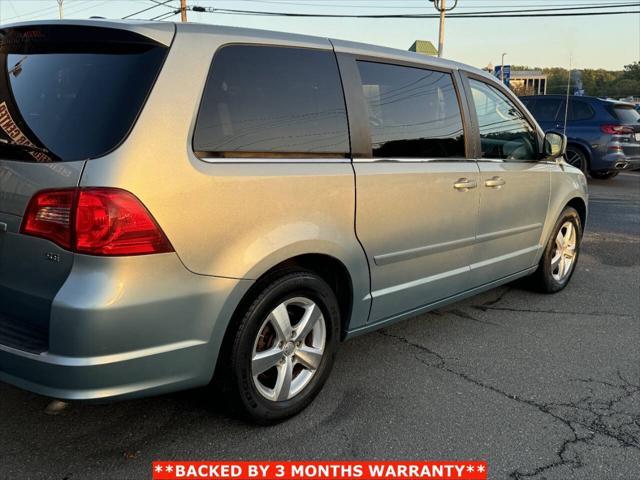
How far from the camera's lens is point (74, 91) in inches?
90.7

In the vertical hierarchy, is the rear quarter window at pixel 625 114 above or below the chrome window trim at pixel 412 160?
above

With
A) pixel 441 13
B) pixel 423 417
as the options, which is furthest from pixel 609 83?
pixel 423 417

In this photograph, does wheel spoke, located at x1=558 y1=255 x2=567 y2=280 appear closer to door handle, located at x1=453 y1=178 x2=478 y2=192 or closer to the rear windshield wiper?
door handle, located at x1=453 y1=178 x2=478 y2=192

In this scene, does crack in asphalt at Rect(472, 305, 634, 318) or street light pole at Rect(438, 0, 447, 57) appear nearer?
crack in asphalt at Rect(472, 305, 634, 318)

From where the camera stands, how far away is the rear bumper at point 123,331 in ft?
6.86

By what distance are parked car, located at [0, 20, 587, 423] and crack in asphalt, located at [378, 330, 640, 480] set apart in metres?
0.85

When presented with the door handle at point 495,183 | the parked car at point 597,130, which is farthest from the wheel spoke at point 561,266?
the parked car at point 597,130

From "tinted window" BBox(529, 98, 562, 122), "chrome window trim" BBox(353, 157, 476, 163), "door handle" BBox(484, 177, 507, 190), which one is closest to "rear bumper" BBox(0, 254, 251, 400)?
"chrome window trim" BBox(353, 157, 476, 163)

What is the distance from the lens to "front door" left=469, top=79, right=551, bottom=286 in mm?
3852

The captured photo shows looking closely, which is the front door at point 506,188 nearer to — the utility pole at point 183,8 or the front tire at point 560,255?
the front tire at point 560,255

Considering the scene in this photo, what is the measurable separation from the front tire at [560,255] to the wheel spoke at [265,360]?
283cm

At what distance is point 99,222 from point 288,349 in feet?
3.54

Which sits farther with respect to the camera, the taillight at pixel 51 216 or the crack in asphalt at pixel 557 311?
the crack in asphalt at pixel 557 311

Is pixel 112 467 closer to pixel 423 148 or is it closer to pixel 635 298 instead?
pixel 423 148
